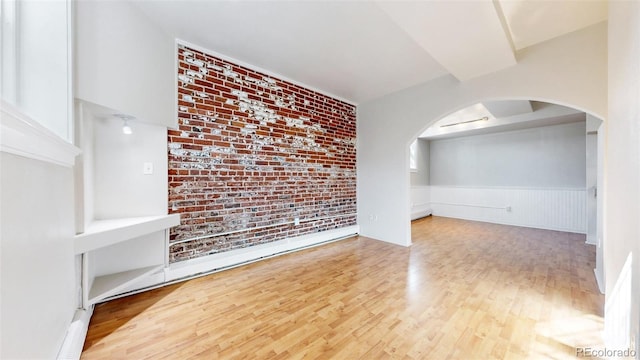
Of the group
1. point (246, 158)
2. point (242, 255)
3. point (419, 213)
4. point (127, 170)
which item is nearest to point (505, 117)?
point (419, 213)

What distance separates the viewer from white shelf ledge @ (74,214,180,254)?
5.37 feet

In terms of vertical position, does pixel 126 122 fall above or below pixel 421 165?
above

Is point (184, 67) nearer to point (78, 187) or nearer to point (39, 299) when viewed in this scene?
point (78, 187)

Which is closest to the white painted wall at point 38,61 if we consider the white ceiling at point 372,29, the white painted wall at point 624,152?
the white ceiling at point 372,29

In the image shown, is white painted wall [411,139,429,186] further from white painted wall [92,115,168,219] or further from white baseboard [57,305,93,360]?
white baseboard [57,305,93,360]

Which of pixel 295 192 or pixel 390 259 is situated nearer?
pixel 390 259

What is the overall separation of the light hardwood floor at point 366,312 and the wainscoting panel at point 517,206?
256cm

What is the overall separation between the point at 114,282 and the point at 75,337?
0.68 meters

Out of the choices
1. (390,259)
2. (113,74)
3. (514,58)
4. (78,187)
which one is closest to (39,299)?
(78,187)

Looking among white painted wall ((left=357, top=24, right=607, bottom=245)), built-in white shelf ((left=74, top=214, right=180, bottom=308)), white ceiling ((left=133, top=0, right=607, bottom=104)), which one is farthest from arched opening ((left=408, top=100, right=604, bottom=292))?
built-in white shelf ((left=74, top=214, right=180, bottom=308))

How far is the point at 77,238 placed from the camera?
158 centimetres

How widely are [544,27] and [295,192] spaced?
3.50 m

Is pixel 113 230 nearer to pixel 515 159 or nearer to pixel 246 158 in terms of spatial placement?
pixel 246 158

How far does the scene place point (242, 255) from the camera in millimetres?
3070
